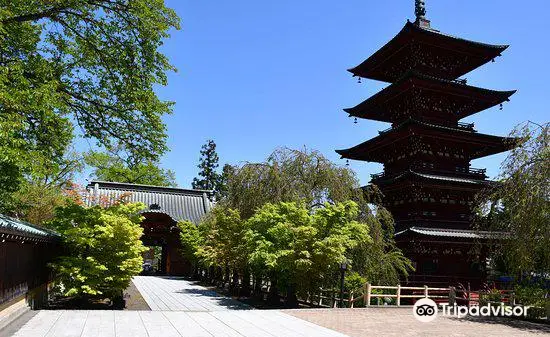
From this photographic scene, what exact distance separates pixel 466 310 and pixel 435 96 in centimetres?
1285

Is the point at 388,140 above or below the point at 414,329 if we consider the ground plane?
above

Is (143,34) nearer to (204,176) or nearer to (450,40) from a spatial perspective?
(450,40)

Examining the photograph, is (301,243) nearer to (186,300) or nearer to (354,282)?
(354,282)

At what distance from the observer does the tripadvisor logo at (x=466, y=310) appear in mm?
15738

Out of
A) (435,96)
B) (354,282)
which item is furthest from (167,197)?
(354,282)

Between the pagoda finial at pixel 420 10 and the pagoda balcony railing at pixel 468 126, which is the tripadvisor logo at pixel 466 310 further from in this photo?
the pagoda finial at pixel 420 10

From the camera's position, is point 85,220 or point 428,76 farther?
point 428,76

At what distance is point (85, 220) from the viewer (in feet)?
50.3

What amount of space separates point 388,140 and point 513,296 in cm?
1151

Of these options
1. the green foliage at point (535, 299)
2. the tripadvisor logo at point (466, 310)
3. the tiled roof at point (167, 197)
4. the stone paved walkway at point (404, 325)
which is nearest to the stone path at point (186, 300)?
the stone paved walkway at point (404, 325)

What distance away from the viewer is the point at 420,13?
88.4 ft

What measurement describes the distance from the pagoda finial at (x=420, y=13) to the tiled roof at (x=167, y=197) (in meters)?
22.0

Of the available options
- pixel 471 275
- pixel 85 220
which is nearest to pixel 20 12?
pixel 85 220

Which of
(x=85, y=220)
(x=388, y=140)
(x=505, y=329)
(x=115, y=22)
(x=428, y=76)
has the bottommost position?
(x=505, y=329)
